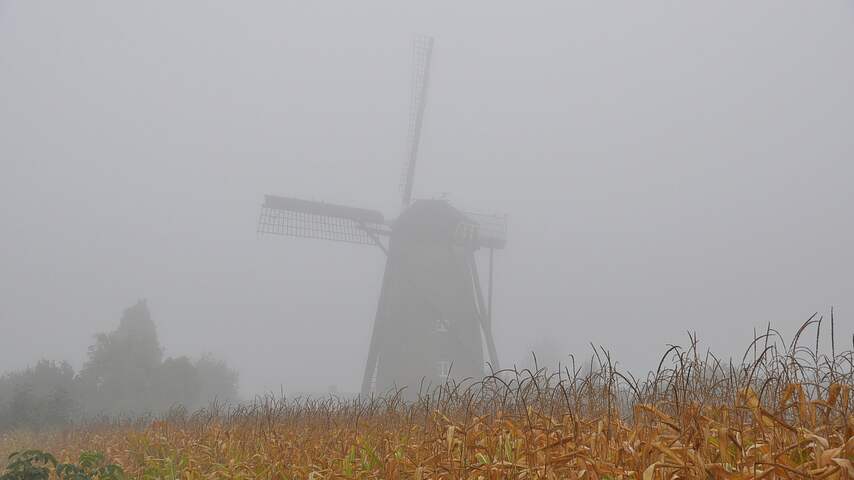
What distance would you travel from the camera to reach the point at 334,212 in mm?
34344

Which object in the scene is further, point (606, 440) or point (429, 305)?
point (429, 305)

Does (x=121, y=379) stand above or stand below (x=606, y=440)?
below

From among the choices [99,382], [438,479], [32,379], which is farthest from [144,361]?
[438,479]

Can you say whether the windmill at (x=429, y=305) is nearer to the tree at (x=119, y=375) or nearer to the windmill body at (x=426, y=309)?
the windmill body at (x=426, y=309)

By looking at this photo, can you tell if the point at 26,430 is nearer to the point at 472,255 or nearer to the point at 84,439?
the point at 84,439

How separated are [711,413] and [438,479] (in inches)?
79.8

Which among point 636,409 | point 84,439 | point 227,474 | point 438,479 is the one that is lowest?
point 84,439

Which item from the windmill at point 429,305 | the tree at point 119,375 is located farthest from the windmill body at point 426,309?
the tree at point 119,375

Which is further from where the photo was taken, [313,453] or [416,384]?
[416,384]

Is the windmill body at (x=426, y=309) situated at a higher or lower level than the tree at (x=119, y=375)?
higher

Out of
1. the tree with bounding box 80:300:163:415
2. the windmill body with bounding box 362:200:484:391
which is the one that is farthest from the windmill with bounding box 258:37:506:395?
the tree with bounding box 80:300:163:415

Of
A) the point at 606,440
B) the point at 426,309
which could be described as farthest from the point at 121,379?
the point at 606,440

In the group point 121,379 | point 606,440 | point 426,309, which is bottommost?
point 121,379

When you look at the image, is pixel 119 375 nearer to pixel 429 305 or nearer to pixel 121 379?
pixel 121 379
